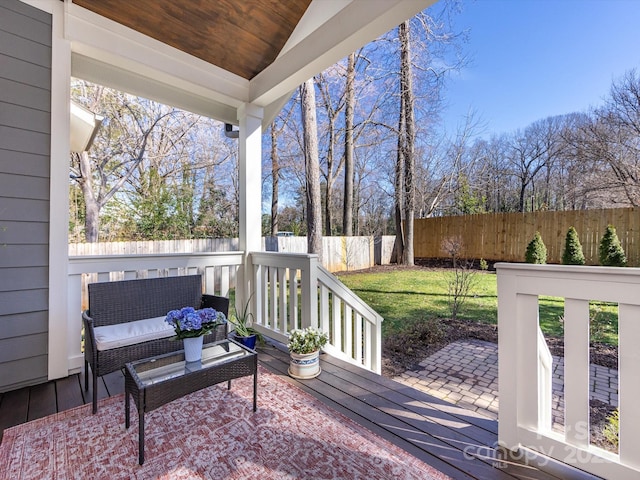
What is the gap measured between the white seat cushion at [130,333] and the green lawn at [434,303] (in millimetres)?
3508

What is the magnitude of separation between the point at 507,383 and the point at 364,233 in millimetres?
11472

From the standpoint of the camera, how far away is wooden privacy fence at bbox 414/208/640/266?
6.56m

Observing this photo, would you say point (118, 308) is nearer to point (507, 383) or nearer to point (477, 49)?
point (507, 383)

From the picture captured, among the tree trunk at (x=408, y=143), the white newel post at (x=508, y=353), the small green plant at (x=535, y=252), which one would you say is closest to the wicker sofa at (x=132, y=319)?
the white newel post at (x=508, y=353)

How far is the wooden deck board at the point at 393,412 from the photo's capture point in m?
1.53

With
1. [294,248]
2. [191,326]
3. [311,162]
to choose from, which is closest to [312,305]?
[191,326]

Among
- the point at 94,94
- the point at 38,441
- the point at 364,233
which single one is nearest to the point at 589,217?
the point at 364,233

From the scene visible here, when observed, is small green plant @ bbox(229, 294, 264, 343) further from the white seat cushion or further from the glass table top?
the glass table top

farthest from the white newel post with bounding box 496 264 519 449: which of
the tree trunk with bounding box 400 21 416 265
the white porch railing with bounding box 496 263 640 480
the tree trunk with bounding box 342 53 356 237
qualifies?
the tree trunk with bounding box 400 21 416 265

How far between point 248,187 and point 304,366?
212 cm

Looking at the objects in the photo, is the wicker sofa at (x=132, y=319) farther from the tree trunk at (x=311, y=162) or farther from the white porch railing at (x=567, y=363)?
the tree trunk at (x=311, y=162)

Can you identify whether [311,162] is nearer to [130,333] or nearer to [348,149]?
[348,149]

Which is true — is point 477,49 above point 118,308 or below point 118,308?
above

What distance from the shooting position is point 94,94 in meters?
8.40
